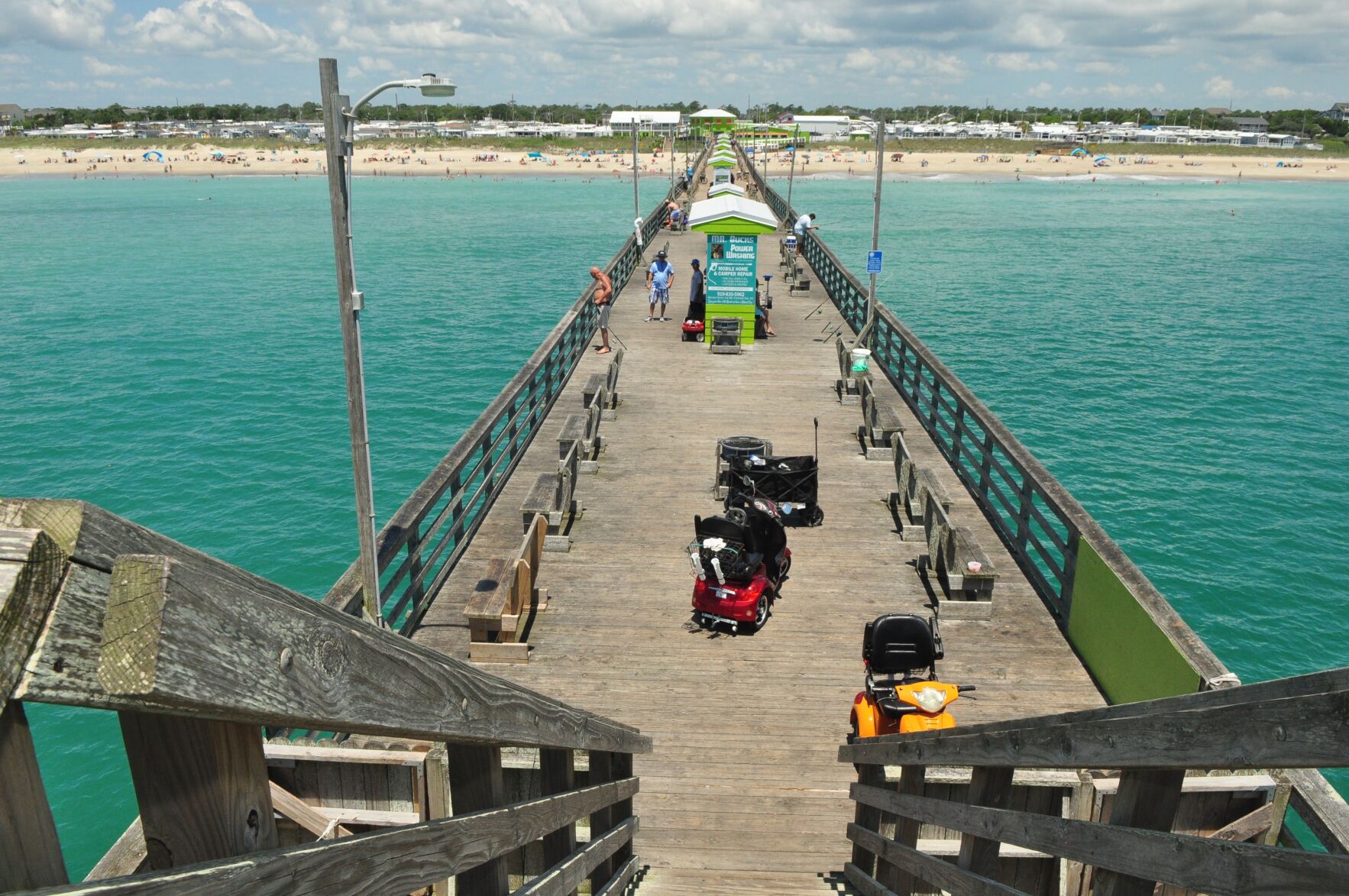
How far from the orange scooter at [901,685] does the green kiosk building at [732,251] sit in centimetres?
1321

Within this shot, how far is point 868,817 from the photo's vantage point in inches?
224

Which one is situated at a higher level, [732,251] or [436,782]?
[732,251]

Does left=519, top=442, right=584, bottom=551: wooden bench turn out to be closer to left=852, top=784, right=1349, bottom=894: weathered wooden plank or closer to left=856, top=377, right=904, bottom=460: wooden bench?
left=856, top=377, right=904, bottom=460: wooden bench

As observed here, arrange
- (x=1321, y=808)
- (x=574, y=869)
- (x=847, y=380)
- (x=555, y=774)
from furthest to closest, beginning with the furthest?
(x=847, y=380) < (x=1321, y=808) < (x=574, y=869) < (x=555, y=774)

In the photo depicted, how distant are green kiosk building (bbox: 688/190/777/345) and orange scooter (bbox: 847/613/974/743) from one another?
43.3 feet

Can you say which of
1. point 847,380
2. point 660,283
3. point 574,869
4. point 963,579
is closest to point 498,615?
point 963,579

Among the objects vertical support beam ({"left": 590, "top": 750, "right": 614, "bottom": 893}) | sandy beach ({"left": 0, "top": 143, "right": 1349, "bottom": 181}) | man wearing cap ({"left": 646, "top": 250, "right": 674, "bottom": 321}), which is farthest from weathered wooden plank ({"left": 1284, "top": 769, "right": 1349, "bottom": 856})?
sandy beach ({"left": 0, "top": 143, "right": 1349, "bottom": 181})

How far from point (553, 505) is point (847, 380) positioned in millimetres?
7874

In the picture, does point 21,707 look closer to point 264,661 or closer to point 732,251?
point 264,661

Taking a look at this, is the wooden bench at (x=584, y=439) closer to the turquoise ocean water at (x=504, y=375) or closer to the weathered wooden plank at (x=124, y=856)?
the turquoise ocean water at (x=504, y=375)

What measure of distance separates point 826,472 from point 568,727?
1063 centimetres

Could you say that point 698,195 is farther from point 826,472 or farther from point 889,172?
point 889,172

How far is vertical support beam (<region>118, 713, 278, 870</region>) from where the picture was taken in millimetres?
1191

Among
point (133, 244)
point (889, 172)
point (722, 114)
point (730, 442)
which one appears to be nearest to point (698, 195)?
point (722, 114)
